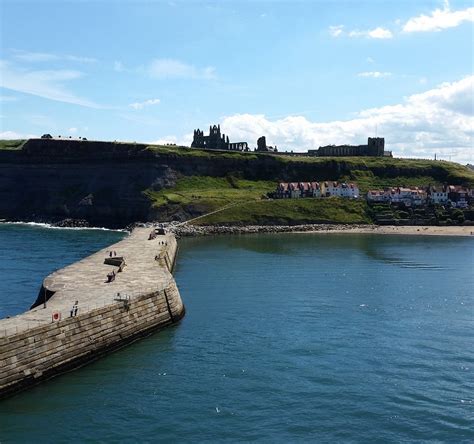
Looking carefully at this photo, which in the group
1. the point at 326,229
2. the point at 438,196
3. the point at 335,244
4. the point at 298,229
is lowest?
the point at 335,244

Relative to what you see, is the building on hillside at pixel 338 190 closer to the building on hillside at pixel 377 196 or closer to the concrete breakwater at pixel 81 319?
the building on hillside at pixel 377 196

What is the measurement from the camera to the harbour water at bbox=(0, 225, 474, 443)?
2930cm

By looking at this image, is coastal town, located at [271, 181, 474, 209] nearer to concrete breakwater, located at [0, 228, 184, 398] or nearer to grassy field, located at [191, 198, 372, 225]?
grassy field, located at [191, 198, 372, 225]

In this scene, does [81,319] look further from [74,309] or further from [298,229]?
[298,229]

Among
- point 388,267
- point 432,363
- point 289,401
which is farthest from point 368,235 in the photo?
point 289,401

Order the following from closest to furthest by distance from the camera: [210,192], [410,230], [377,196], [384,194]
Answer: [410,230] < [210,192] < [377,196] < [384,194]

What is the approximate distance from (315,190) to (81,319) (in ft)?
453

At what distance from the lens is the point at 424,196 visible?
577 ft

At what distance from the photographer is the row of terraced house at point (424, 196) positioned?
171875mm

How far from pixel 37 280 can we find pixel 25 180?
117212mm

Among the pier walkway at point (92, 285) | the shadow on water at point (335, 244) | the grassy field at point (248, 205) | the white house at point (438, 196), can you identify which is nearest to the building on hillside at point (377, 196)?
the grassy field at point (248, 205)

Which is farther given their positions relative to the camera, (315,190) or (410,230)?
(315,190)

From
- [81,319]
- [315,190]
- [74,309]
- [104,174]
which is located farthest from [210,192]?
[81,319]

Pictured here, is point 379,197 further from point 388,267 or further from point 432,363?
point 432,363
